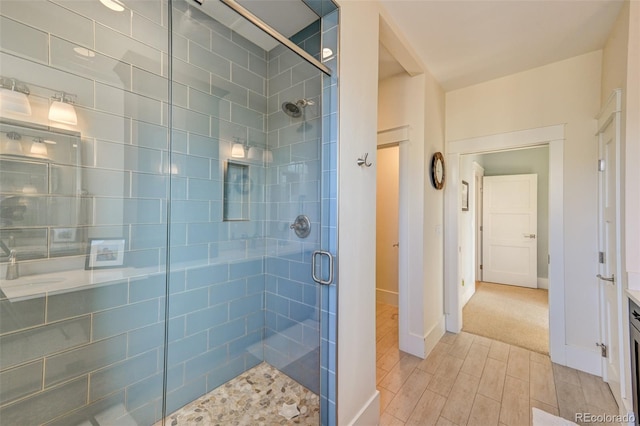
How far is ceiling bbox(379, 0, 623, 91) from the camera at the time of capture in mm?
1752

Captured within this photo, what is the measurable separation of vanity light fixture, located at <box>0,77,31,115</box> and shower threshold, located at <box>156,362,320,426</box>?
192cm

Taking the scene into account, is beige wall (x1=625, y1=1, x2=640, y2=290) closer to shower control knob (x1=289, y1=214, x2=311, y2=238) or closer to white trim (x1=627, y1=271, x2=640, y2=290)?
white trim (x1=627, y1=271, x2=640, y2=290)

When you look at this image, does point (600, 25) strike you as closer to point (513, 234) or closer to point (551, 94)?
point (551, 94)

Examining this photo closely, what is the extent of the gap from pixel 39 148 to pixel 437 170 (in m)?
3.11

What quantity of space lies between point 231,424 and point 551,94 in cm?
393

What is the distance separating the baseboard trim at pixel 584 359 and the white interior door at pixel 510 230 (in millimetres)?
2679

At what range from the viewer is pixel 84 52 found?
1.32 meters

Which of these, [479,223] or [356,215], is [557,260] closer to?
[356,215]

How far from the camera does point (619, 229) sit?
67.1 inches

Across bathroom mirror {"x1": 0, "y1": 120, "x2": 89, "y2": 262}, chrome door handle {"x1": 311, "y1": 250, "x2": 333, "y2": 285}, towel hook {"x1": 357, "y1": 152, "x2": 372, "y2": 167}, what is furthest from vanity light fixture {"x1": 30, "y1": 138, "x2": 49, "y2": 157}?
towel hook {"x1": 357, "y1": 152, "x2": 372, "y2": 167}

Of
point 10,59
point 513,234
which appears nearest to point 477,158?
point 513,234

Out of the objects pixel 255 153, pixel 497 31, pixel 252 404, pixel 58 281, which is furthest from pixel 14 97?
pixel 497 31

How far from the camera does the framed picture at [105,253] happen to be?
137cm

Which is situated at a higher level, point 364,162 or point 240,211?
point 364,162
